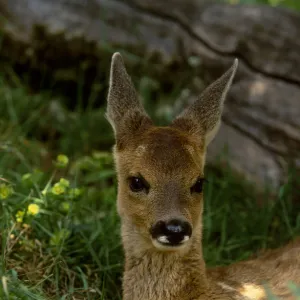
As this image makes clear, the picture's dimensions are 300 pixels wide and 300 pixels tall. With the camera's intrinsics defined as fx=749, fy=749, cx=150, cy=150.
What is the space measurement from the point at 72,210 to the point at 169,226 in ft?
4.31

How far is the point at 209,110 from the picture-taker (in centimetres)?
472

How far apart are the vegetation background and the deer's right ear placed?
59cm

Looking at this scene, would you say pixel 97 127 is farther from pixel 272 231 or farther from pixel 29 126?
pixel 272 231

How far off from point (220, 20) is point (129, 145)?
2.51 metres

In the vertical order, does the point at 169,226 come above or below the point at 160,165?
below

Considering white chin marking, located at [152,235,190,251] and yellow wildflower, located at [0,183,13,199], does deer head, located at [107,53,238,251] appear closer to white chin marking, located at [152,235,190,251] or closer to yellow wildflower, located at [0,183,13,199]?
white chin marking, located at [152,235,190,251]

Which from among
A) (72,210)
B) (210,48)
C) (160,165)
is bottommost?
(72,210)

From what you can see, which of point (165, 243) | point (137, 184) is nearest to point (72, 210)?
point (137, 184)

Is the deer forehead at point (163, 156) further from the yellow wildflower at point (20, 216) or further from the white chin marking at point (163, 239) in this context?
the yellow wildflower at point (20, 216)

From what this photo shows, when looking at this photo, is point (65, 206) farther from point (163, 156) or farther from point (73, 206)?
point (163, 156)

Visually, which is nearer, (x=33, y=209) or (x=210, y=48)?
(x=33, y=209)

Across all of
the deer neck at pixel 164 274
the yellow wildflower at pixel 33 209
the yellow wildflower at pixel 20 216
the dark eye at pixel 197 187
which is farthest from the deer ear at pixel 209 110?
the yellow wildflower at pixel 20 216

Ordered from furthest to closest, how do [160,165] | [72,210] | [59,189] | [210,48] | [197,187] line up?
[210,48]
[72,210]
[59,189]
[197,187]
[160,165]

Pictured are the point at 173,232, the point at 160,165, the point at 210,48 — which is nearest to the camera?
the point at 173,232
